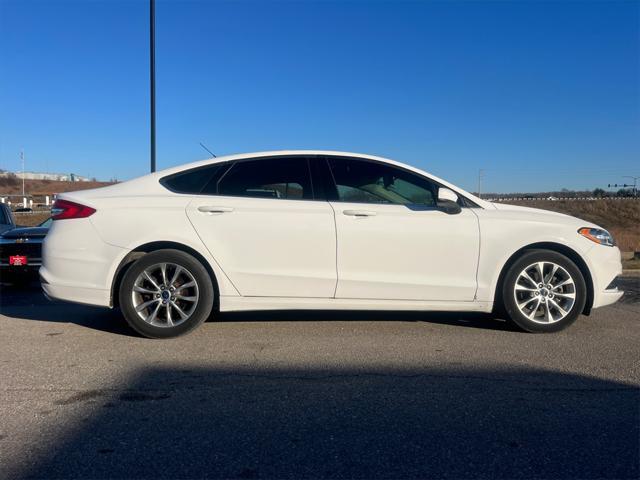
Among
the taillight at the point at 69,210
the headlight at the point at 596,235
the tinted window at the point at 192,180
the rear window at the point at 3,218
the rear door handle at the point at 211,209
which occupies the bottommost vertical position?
the rear window at the point at 3,218

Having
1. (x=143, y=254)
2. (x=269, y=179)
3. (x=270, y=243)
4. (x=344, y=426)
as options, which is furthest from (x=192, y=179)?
(x=344, y=426)

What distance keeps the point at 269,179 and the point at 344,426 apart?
9.02 ft

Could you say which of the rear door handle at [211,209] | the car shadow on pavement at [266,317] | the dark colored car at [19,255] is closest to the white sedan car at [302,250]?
the rear door handle at [211,209]

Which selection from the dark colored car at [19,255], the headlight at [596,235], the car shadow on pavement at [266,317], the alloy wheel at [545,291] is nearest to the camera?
the alloy wheel at [545,291]

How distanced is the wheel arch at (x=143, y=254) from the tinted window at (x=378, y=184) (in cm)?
139

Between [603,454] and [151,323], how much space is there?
368 cm

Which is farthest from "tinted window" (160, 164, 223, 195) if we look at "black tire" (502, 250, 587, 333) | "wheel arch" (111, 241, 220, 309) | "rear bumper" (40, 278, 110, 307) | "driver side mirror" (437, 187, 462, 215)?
"black tire" (502, 250, 587, 333)

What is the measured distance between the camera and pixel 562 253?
5.32 metres

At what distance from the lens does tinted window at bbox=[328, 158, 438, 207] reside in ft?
17.2

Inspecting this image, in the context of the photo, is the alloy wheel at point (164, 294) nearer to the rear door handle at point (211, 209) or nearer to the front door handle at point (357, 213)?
the rear door handle at point (211, 209)

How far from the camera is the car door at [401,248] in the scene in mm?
5062

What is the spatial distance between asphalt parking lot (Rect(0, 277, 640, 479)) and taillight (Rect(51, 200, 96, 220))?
1.13m

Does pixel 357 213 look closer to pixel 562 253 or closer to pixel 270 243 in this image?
pixel 270 243

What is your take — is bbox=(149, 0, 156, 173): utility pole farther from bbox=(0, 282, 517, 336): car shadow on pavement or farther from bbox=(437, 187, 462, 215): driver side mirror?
bbox=(437, 187, 462, 215): driver side mirror
